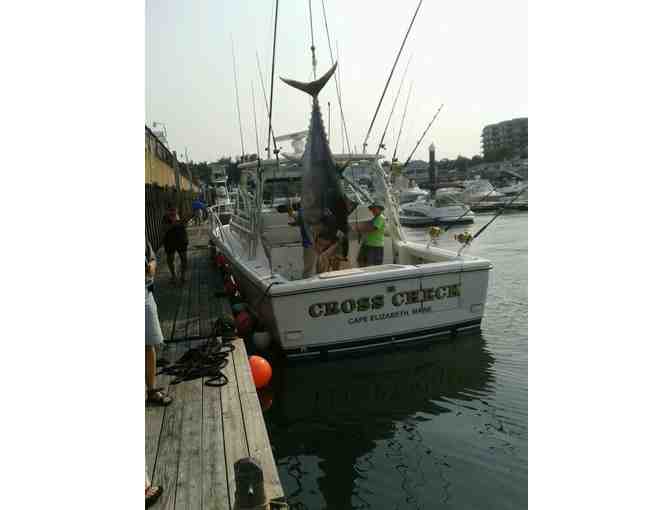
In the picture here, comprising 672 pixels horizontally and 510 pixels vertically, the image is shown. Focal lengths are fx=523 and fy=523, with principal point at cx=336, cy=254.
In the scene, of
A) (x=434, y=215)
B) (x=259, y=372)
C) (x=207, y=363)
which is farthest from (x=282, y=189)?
(x=434, y=215)

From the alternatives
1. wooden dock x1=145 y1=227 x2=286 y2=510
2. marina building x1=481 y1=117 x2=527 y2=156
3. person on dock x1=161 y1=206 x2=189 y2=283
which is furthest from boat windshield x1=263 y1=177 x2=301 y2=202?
wooden dock x1=145 y1=227 x2=286 y2=510

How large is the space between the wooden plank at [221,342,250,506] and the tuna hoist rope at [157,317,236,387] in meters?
0.11

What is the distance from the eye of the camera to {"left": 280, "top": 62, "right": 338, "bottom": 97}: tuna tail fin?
4723mm

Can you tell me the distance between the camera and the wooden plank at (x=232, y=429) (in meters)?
2.49

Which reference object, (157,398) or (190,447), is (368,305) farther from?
(190,447)

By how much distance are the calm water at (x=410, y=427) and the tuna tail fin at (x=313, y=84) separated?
2601 millimetres

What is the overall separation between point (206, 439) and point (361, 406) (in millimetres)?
1829

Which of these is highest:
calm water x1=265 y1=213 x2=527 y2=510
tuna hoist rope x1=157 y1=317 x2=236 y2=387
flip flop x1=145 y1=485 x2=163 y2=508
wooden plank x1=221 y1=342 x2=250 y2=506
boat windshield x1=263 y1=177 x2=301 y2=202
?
boat windshield x1=263 y1=177 x2=301 y2=202

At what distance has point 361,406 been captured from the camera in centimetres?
436

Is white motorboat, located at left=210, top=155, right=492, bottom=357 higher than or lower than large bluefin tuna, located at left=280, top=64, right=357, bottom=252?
lower

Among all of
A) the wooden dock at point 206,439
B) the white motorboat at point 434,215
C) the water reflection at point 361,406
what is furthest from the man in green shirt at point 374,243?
the white motorboat at point 434,215

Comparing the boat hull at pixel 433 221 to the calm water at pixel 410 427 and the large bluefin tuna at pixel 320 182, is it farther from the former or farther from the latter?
the large bluefin tuna at pixel 320 182

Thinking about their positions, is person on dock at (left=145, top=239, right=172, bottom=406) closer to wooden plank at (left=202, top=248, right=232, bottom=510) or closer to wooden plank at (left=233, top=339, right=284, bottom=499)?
wooden plank at (left=202, top=248, right=232, bottom=510)
